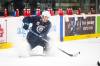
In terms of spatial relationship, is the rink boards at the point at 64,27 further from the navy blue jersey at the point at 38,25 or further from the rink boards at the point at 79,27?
the navy blue jersey at the point at 38,25

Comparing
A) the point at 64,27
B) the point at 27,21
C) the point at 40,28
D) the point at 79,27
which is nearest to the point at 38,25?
the point at 40,28

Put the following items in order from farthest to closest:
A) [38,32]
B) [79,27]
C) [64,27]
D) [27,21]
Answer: [79,27], [64,27], [27,21], [38,32]

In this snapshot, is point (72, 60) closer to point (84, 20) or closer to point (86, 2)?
point (84, 20)

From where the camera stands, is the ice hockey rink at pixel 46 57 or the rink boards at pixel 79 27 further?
the rink boards at pixel 79 27

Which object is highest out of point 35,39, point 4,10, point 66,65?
point 4,10

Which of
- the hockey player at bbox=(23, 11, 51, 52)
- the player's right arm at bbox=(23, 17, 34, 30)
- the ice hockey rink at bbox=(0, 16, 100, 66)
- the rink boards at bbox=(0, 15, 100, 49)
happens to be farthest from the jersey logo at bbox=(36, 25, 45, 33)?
the rink boards at bbox=(0, 15, 100, 49)

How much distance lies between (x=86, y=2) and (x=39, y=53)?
712 cm

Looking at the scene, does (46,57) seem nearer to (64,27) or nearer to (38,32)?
(38,32)

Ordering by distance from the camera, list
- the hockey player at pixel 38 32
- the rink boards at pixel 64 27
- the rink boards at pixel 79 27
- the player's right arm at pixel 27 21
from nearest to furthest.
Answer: the hockey player at pixel 38 32
the player's right arm at pixel 27 21
the rink boards at pixel 64 27
the rink boards at pixel 79 27

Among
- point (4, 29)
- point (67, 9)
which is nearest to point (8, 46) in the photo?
point (4, 29)

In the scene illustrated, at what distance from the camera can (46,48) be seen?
7828mm

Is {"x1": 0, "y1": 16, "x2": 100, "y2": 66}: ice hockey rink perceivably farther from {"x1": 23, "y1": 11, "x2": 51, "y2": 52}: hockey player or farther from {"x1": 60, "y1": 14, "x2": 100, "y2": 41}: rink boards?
{"x1": 60, "y1": 14, "x2": 100, "y2": 41}: rink boards

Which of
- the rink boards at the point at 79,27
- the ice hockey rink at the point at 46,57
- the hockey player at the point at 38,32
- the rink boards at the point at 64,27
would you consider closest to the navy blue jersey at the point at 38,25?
the hockey player at the point at 38,32

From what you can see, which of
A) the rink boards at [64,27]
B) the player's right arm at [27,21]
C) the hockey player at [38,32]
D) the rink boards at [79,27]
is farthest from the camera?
the rink boards at [79,27]
